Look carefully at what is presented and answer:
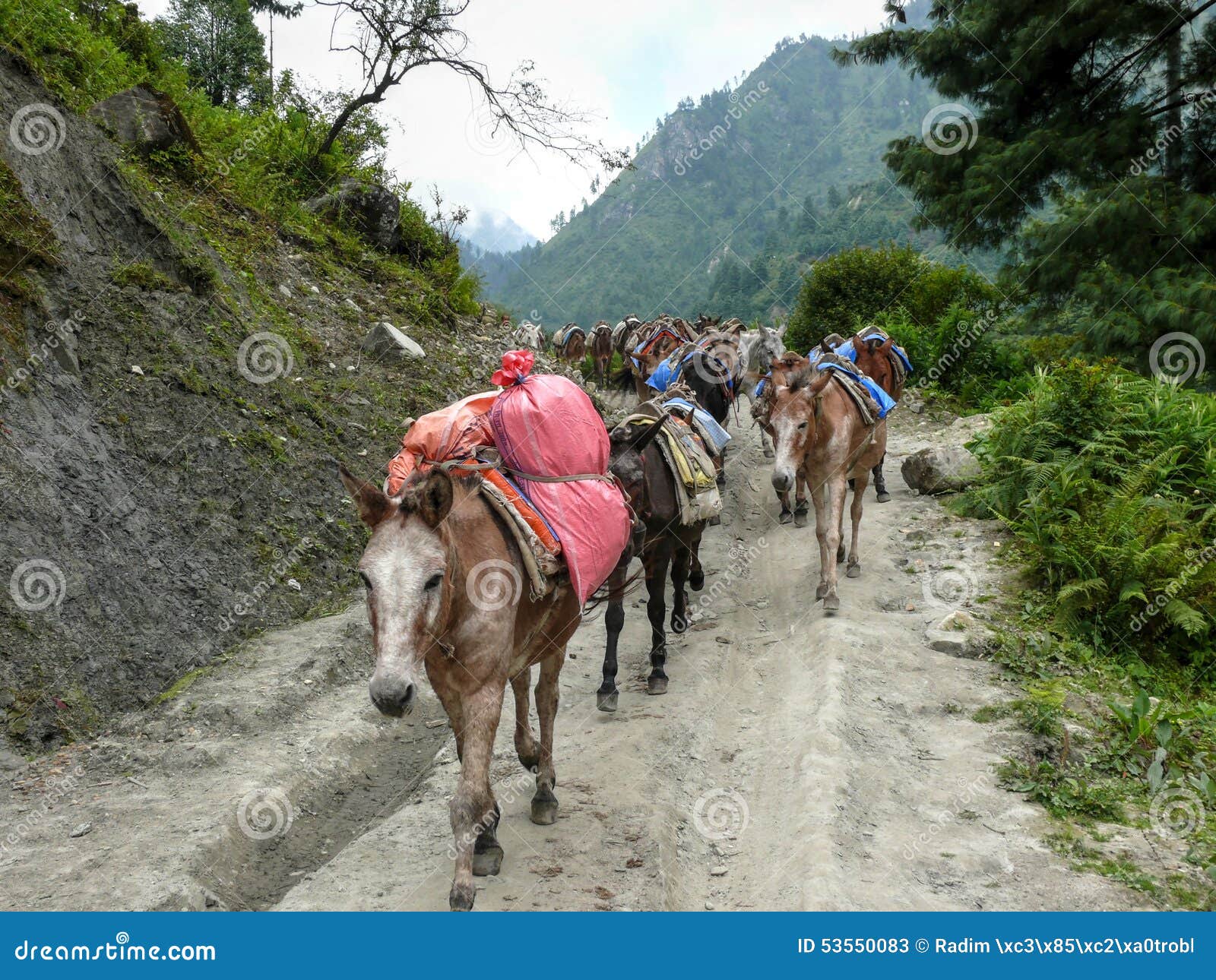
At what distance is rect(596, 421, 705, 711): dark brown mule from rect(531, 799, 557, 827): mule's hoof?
5.28ft

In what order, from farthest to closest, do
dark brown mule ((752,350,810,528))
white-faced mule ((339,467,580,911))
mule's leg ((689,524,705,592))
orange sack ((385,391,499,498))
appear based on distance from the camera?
mule's leg ((689,524,705,592)) → dark brown mule ((752,350,810,528)) → orange sack ((385,391,499,498)) → white-faced mule ((339,467,580,911))

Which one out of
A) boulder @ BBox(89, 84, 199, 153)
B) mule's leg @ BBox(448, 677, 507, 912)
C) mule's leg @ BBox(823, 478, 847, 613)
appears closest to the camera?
mule's leg @ BBox(448, 677, 507, 912)

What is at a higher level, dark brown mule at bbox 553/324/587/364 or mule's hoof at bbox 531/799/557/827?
dark brown mule at bbox 553/324/587/364

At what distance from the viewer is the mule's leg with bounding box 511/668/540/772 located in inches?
189

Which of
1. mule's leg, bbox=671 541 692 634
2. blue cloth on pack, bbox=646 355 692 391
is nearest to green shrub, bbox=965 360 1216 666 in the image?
mule's leg, bbox=671 541 692 634

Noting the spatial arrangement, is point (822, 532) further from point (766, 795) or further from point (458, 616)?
point (458, 616)

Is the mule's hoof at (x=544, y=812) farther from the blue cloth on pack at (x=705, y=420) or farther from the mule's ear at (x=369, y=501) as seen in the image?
the blue cloth on pack at (x=705, y=420)

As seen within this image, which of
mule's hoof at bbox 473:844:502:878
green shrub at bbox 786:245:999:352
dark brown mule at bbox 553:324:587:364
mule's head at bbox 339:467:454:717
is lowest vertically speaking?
mule's hoof at bbox 473:844:502:878

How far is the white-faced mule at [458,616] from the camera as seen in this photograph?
3180mm

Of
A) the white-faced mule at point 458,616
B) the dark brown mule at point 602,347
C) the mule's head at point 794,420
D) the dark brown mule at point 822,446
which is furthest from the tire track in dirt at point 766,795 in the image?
the dark brown mule at point 602,347

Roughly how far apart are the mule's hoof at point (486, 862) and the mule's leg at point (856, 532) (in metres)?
5.70

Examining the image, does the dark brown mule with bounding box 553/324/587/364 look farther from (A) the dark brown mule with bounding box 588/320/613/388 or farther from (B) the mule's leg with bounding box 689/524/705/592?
(B) the mule's leg with bounding box 689/524/705/592
